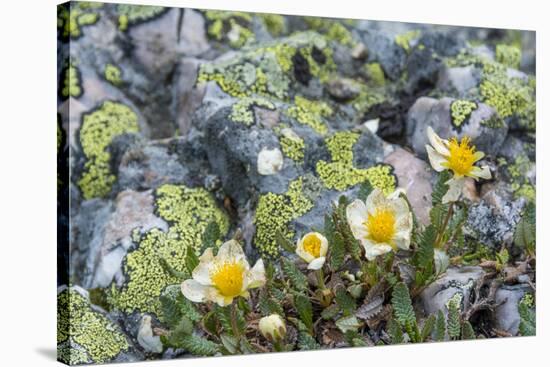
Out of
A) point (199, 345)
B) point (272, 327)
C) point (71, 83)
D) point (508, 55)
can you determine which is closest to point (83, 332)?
point (199, 345)

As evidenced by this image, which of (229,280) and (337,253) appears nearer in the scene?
(229,280)

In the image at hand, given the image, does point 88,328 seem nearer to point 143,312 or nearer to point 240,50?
point 143,312

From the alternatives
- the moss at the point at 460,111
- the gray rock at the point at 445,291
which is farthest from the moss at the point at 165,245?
the moss at the point at 460,111

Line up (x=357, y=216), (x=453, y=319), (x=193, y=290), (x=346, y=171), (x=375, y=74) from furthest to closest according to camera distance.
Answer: (x=375, y=74) → (x=346, y=171) → (x=453, y=319) → (x=357, y=216) → (x=193, y=290)

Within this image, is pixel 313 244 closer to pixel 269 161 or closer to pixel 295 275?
pixel 295 275

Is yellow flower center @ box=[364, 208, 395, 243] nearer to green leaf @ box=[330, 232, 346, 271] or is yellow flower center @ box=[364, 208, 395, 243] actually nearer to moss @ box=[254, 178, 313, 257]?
green leaf @ box=[330, 232, 346, 271]

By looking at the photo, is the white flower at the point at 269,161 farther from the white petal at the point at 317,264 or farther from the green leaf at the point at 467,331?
the green leaf at the point at 467,331

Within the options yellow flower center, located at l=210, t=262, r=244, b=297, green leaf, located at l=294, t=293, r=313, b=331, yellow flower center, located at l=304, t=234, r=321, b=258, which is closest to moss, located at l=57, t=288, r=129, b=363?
yellow flower center, located at l=210, t=262, r=244, b=297
